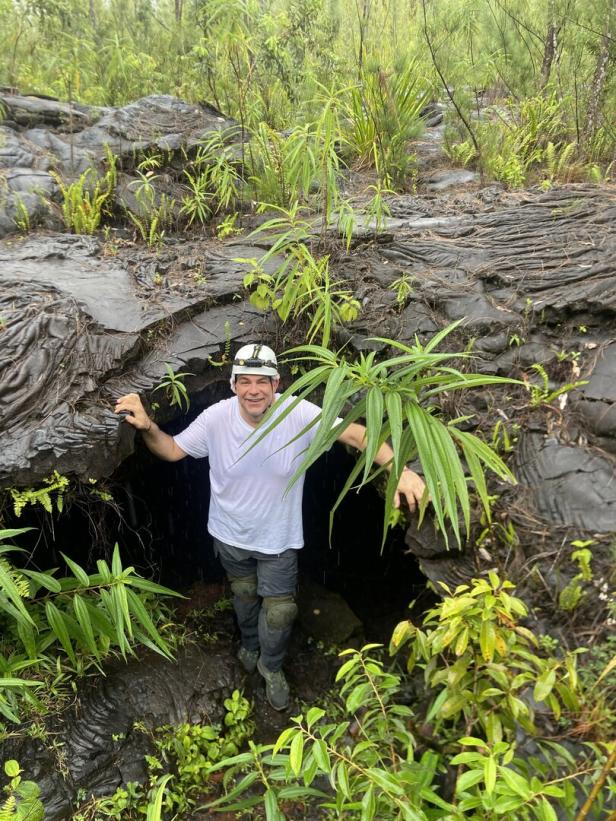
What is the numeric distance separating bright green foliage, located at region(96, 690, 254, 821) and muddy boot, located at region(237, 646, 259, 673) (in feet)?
0.87

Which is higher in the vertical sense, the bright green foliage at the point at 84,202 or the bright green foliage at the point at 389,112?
the bright green foliage at the point at 389,112

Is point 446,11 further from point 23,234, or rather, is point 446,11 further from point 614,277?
point 23,234

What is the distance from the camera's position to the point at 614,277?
312cm

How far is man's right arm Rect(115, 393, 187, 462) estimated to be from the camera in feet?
9.44

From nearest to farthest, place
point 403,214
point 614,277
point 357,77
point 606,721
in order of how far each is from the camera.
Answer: point 606,721 → point 614,277 → point 403,214 → point 357,77

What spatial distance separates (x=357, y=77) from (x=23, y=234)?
3.57 m

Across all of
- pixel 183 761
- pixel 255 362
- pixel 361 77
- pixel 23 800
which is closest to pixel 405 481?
pixel 255 362

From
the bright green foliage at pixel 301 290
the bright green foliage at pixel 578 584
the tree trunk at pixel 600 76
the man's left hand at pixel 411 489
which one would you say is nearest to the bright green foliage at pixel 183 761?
the man's left hand at pixel 411 489

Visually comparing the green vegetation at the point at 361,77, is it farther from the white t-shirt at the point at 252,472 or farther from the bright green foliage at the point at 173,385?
the white t-shirt at the point at 252,472

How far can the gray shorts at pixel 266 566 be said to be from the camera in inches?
126

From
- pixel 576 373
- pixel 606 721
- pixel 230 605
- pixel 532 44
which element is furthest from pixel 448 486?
pixel 532 44

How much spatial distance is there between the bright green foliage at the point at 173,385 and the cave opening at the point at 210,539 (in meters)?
0.52

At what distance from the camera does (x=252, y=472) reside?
117 inches

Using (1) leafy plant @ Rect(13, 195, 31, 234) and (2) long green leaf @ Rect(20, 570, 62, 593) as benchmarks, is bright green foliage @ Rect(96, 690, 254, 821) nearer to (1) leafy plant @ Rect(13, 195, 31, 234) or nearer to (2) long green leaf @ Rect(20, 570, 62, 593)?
(2) long green leaf @ Rect(20, 570, 62, 593)
